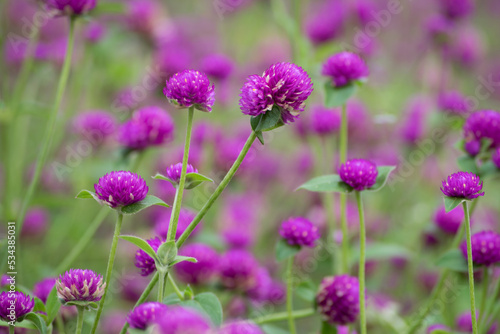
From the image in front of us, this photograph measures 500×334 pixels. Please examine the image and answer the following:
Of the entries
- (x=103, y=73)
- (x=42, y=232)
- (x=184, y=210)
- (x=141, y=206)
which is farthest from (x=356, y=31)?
(x=141, y=206)

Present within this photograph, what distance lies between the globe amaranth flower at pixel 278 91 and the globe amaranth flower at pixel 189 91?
54 millimetres

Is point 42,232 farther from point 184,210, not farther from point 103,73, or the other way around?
point 103,73

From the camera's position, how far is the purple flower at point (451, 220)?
1.29m

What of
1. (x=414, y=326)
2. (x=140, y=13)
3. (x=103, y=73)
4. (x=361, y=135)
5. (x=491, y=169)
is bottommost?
(x=414, y=326)

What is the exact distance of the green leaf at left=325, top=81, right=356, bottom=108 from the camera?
1.04m

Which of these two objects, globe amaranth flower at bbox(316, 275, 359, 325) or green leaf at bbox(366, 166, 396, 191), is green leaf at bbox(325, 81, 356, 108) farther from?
globe amaranth flower at bbox(316, 275, 359, 325)

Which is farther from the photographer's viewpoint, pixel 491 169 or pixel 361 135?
pixel 361 135

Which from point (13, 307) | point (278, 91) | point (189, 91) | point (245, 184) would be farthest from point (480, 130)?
point (245, 184)

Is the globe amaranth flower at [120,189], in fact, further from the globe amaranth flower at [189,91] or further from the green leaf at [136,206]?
the globe amaranth flower at [189,91]

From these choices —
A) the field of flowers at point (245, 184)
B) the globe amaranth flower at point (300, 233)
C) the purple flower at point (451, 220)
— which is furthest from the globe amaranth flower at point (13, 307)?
the purple flower at point (451, 220)

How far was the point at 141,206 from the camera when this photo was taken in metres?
0.73

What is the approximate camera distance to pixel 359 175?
84 centimetres

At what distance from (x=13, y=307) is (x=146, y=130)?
0.54 meters

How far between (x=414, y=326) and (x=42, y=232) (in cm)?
110
